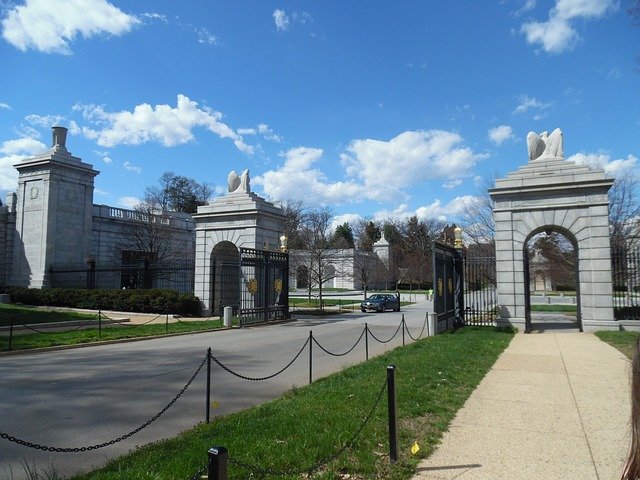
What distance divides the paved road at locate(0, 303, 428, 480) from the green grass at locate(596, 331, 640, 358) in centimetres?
675

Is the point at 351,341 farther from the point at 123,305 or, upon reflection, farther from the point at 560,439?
the point at 123,305

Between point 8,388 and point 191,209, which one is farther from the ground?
point 191,209

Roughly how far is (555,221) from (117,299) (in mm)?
22203

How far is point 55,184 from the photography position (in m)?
32.3

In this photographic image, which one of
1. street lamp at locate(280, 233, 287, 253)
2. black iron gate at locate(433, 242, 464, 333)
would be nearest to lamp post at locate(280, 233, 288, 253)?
street lamp at locate(280, 233, 287, 253)

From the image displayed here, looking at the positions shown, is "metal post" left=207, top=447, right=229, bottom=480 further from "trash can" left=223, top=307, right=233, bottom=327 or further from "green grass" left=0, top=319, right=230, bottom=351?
"trash can" left=223, top=307, right=233, bottom=327

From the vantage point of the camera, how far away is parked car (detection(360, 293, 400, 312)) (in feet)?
113

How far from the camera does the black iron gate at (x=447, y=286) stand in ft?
56.8

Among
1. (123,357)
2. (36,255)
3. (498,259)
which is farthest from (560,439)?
(36,255)

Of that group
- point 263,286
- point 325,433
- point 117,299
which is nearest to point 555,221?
point 263,286

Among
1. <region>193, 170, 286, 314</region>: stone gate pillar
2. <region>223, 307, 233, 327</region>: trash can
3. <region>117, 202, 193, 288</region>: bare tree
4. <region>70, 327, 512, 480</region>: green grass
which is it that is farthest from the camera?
<region>117, 202, 193, 288</region>: bare tree

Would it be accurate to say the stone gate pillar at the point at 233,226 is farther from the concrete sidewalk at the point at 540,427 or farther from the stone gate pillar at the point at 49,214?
the concrete sidewalk at the point at 540,427

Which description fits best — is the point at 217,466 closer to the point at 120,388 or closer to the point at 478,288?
the point at 120,388

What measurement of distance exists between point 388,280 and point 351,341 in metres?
47.4
